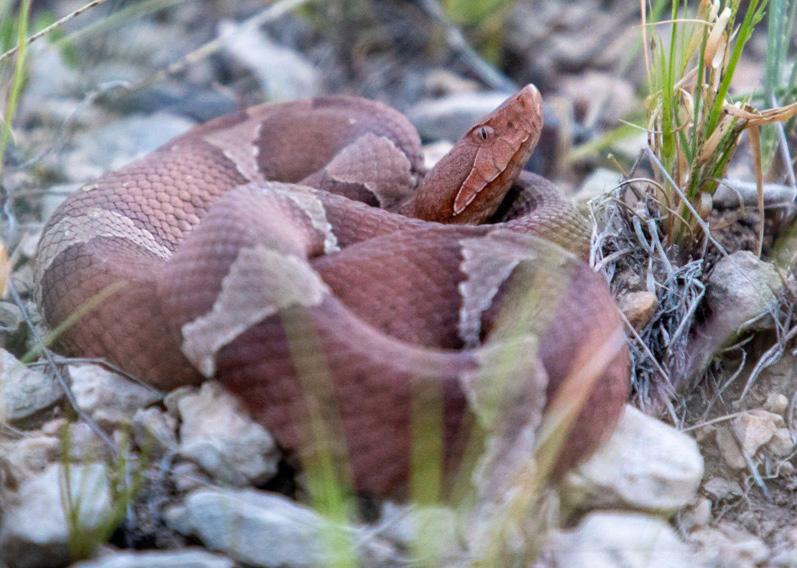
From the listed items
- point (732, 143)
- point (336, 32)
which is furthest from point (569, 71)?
point (732, 143)

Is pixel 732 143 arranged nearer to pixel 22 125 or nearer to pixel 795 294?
pixel 795 294

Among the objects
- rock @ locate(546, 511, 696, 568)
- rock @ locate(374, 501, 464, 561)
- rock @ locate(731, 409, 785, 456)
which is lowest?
rock @ locate(731, 409, 785, 456)

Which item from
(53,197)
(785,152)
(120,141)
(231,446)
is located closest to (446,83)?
(120,141)

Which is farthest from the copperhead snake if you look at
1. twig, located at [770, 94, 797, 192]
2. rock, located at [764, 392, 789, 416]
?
twig, located at [770, 94, 797, 192]

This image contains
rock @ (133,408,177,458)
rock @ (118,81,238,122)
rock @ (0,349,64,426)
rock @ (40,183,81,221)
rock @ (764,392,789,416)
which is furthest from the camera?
rock @ (118,81,238,122)

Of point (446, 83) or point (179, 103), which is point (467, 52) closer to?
point (446, 83)

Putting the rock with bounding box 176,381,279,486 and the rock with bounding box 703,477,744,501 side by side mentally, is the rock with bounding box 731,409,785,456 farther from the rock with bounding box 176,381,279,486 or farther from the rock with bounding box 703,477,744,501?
the rock with bounding box 176,381,279,486

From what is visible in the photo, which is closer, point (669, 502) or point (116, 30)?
point (669, 502)

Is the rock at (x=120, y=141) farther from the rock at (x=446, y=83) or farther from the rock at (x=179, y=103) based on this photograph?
the rock at (x=446, y=83)
